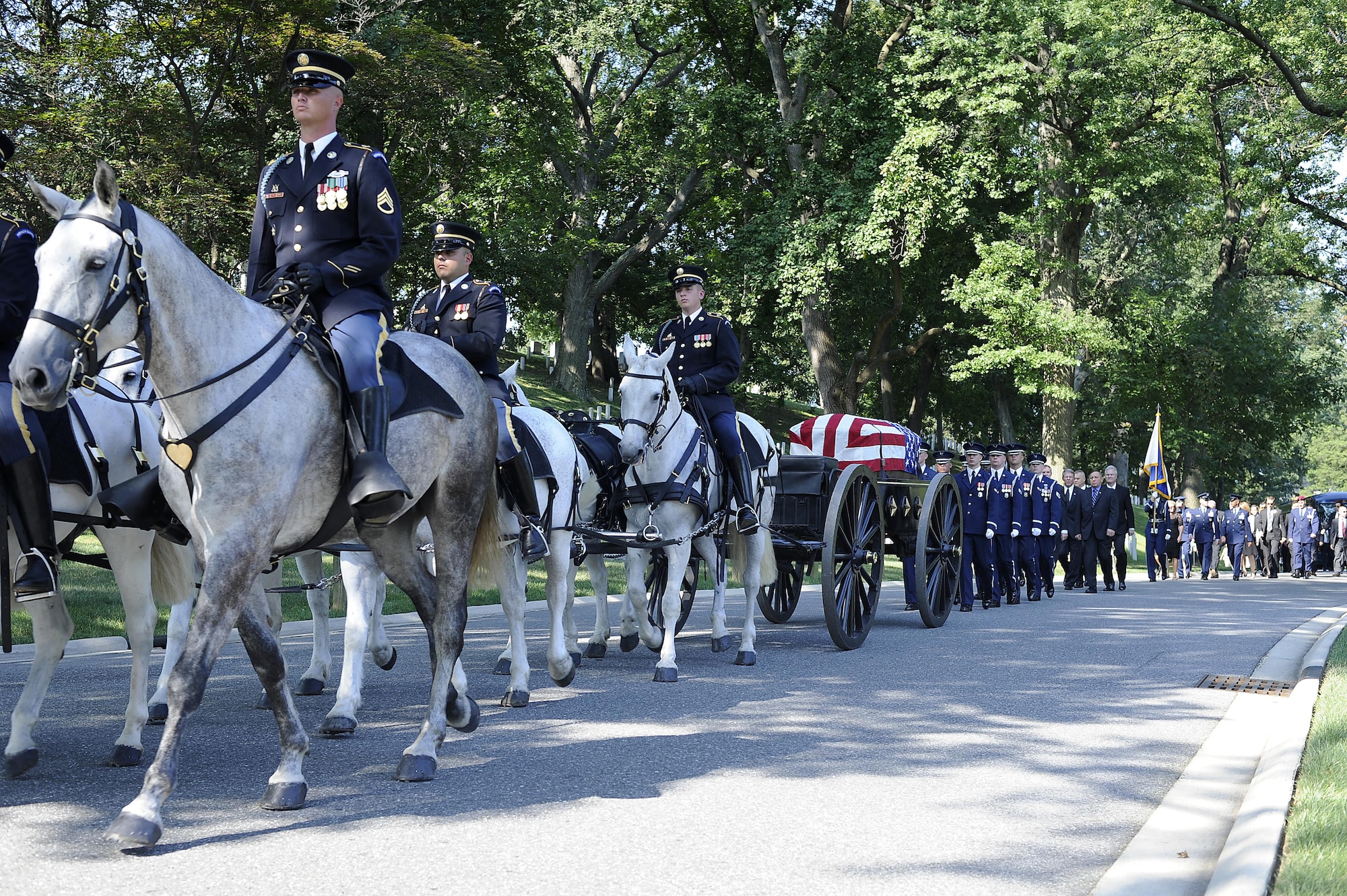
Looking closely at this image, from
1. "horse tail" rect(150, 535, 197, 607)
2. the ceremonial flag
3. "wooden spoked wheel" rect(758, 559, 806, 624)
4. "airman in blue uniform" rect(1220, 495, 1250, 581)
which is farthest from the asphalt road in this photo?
"airman in blue uniform" rect(1220, 495, 1250, 581)

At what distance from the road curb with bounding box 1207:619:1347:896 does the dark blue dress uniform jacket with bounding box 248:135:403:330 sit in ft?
13.9

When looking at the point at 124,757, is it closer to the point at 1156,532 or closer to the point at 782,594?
the point at 782,594

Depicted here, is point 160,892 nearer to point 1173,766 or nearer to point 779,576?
point 1173,766

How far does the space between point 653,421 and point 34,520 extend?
475 centimetres

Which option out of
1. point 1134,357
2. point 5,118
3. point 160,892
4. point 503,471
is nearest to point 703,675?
point 503,471

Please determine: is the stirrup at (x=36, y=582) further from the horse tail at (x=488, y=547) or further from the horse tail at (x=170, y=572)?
the horse tail at (x=488, y=547)

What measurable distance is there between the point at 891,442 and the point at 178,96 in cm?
1321

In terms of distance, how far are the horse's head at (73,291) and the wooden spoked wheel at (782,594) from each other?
9959mm

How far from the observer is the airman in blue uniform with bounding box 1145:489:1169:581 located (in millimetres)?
29422

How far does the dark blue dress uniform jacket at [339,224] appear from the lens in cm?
593

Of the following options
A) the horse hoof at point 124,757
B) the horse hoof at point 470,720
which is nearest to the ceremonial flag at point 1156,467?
the horse hoof at point 470,720

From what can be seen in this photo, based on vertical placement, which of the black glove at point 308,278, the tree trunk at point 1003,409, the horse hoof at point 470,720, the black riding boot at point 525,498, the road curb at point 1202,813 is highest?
the tree trunk at point 1003,409

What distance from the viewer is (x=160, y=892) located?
414 centimetres

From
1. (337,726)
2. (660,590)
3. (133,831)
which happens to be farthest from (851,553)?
(133,831)
